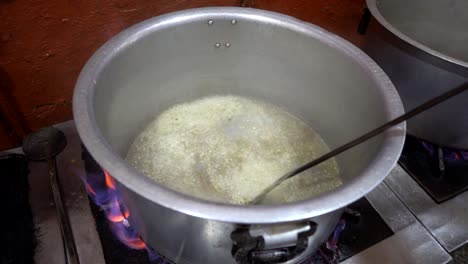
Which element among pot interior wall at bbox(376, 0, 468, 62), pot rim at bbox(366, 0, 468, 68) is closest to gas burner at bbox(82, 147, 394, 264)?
pot rim at bbox(366, 0, 468, 68)

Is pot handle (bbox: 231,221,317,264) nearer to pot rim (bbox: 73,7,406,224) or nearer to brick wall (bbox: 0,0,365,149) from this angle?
pot rim (bbox: 73,7,406,224)

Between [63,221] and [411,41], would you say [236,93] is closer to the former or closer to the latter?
[411,41]

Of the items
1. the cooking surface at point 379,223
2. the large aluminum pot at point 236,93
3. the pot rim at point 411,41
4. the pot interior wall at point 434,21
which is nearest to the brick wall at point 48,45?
the cooking surface at point 379,223

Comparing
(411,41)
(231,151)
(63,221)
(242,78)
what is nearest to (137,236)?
(63,221)

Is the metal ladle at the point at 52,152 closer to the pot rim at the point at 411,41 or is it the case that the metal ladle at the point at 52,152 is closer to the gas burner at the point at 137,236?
the gas burner at the point at 137,236

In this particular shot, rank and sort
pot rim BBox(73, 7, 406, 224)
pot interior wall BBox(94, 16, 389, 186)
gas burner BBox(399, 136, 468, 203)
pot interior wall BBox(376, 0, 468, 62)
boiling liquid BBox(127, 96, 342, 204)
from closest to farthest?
pot rim BBox(73, 7, 406, 224)
pot interior wall BBox(94, 16, 389, 186)
boiling liquid BBox(127, 96, 342, 204)
gas burner BBox(399, 136, 468, 203)
pot interior wall BBox(376, 0, 468, 62)

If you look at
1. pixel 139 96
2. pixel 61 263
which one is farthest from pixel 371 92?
pixel 61 263

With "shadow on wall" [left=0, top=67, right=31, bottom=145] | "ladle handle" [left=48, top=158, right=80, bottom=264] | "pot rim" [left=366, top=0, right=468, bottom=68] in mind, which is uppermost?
"pot rim" [left=366, top=0, right=468, bottom=68]
